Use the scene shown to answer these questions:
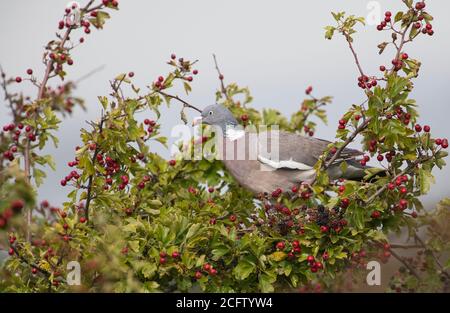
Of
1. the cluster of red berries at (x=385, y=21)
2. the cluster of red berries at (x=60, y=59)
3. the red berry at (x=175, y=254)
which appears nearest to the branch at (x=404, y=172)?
the cluster of red berries at (x=385, y=21)

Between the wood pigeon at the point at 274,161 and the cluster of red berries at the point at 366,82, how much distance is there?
1.29 metres

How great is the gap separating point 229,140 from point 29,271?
2501mm

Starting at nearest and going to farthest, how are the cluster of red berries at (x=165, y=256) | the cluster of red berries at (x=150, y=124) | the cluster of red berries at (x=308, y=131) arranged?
the cluster of red berries at (x=165, y=256)
the cluster of red berries at (x=150, y=124)
the cluster of red berries at (x=308, y=131)

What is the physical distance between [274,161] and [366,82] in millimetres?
1660

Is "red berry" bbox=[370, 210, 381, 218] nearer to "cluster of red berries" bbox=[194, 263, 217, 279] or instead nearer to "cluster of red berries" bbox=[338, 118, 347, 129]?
"cluster of red berries" bbox=[338, 118, 347, 129]

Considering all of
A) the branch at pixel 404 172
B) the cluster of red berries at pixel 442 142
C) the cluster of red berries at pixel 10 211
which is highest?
the cluster of red berries at pixel 442 142

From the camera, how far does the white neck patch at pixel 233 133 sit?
6.15 metres

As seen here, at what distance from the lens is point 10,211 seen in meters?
2.29

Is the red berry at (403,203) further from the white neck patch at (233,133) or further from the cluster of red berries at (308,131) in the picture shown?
the cluster of red berries at (308,131)

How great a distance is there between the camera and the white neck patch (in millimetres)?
6152

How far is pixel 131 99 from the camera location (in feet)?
15.8

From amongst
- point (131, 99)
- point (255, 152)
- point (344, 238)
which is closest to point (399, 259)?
point (344, 238)

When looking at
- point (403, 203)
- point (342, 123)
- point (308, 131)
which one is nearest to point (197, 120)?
point (308, 131)
